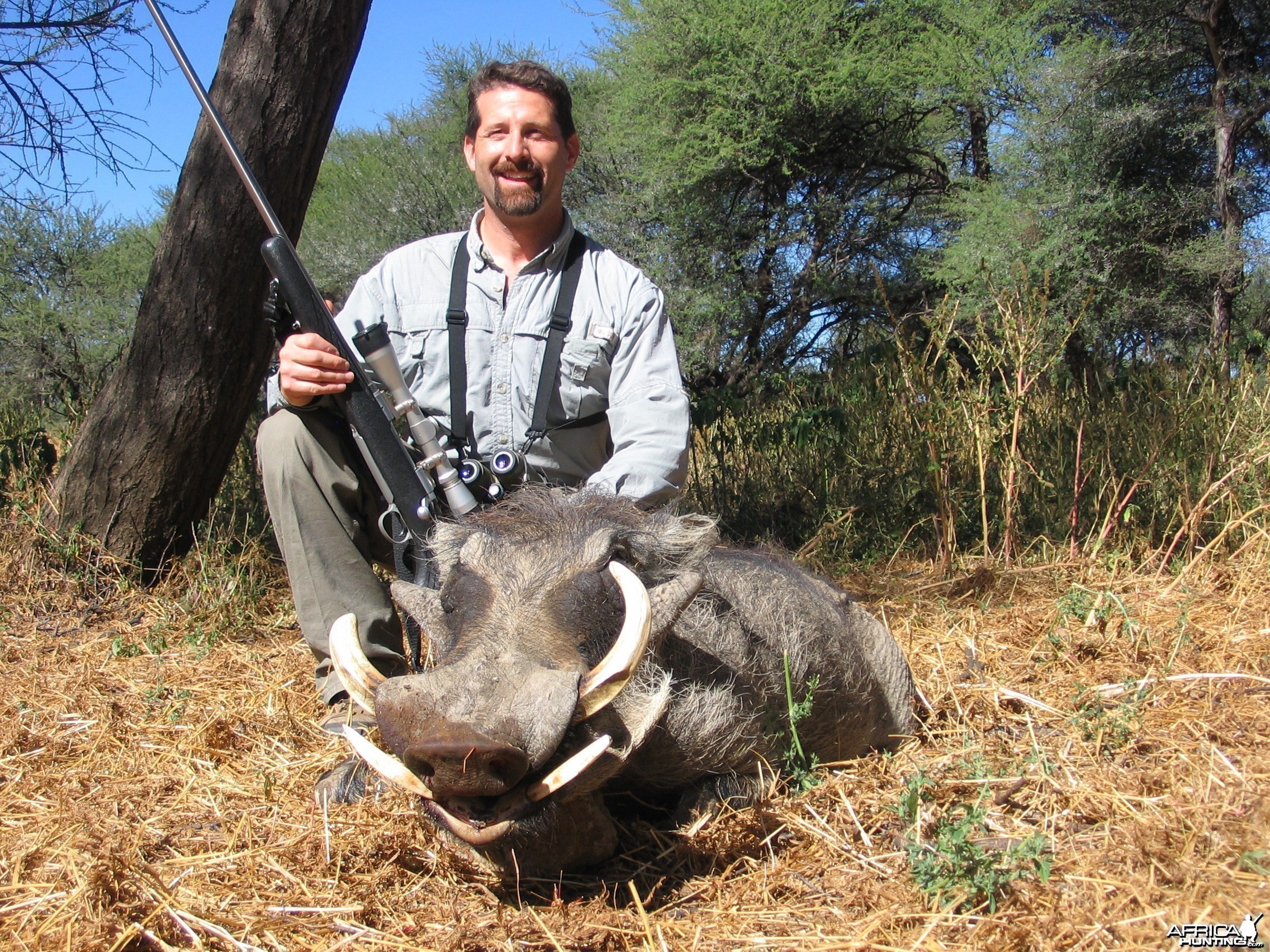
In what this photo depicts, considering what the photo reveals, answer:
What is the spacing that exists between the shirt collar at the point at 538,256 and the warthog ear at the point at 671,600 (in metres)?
1.49

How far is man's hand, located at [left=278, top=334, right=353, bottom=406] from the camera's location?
8.41 feet

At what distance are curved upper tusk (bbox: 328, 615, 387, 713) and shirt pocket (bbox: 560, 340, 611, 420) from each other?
50.3 inches

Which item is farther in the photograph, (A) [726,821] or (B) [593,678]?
(A) [726,821]

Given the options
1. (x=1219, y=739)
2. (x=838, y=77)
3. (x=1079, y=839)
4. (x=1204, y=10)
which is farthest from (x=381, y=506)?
(x=1204, y=10)

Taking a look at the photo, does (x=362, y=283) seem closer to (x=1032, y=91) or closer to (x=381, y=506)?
(x=381, y=506)

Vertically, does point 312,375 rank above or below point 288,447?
above

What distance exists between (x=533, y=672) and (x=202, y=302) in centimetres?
285

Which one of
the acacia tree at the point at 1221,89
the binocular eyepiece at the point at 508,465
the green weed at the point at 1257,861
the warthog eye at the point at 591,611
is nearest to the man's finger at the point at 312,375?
the binocular eyepiece at the point at 508,465

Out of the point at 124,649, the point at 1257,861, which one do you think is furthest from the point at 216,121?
the point at 1257,861

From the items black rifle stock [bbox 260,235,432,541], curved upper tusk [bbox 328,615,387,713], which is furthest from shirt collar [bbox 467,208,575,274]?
curved upper tusk [bbox 328,615,387,713]

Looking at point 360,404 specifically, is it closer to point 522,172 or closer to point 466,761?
point 522,172

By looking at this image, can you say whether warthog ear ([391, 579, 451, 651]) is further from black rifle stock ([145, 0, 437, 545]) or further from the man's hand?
the man's hand

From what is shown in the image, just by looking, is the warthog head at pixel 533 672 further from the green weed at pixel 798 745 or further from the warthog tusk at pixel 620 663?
the green weed at pixel 798 745

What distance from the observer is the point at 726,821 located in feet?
6.70
